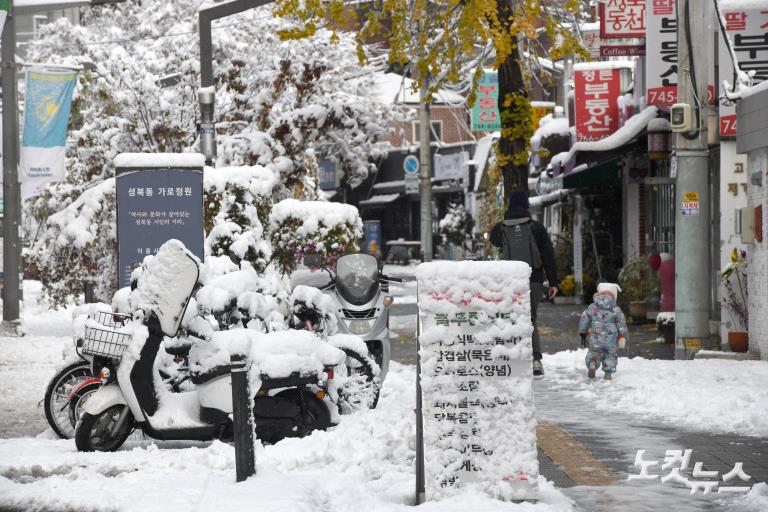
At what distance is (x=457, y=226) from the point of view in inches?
2146

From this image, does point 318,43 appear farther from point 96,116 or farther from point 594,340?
point 594,340

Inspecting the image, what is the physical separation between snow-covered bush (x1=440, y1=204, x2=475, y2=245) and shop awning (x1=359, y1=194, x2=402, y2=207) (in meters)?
9.13

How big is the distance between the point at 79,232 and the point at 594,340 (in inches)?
383

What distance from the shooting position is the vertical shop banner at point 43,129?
21.2m

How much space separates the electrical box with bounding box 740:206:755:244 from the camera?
15.3 metres

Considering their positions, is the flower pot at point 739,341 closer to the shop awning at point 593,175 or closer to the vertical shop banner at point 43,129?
the shop awning at point 593,175

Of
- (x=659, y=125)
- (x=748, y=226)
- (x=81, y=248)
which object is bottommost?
(x=81, y=248)

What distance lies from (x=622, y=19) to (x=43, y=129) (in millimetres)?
10375

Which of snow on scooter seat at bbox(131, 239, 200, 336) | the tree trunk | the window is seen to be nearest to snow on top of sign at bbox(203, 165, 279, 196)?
the tree trunk

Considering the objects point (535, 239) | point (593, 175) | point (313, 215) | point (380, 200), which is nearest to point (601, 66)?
point (593, 175)

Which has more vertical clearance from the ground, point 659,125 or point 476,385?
point 659,125

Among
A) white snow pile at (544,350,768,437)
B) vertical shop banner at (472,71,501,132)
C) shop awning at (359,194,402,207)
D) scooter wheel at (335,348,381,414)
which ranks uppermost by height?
vertical shop banner at (472,71,501,132)

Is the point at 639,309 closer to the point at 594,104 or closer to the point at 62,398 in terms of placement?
the point at 594,104

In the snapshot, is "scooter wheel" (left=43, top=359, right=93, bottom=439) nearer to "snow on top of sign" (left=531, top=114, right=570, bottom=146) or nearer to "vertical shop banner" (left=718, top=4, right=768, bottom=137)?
"vertical shop banner" (left=718, top=4, right=768, bottom=137)
